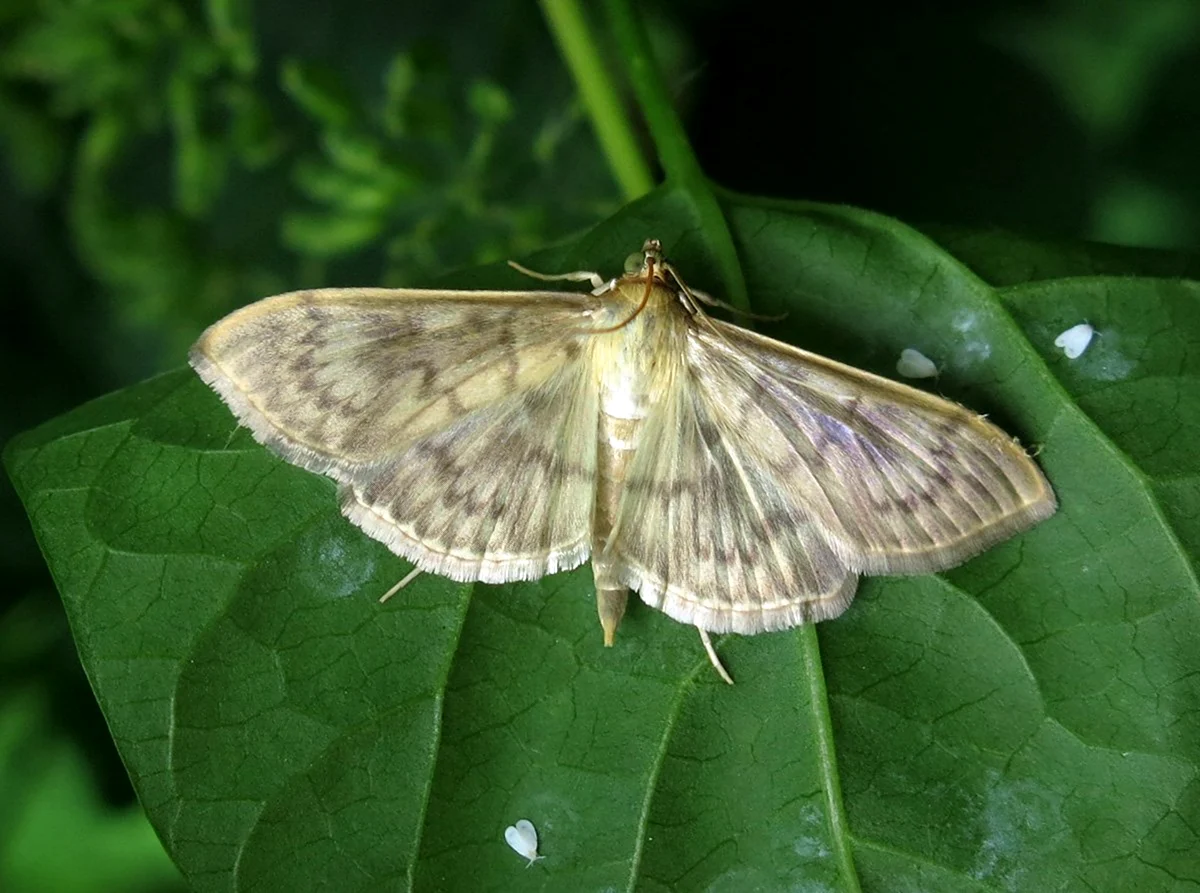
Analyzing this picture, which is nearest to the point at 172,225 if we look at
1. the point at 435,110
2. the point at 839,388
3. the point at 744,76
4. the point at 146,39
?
the point at 146,39

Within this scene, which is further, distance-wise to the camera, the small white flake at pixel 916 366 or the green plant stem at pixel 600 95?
the green plant stem at pixel 600 95

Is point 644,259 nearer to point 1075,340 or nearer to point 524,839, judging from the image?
point 1075,340

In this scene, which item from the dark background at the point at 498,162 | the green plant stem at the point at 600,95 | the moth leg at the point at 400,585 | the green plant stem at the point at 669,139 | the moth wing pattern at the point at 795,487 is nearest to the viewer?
the moth wing pattern at the point at 795,487

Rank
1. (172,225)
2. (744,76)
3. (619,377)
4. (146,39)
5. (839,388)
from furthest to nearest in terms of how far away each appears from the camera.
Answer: (744,76) → (172,225) → (146,39) → (619,377) → (839,388)

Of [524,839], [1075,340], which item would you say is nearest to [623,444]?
[524,839]

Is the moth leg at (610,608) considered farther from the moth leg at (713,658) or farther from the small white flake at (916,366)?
the small white flake at (916,366)

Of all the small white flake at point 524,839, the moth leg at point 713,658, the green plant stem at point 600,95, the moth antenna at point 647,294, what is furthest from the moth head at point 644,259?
the small white flake at point 524,839

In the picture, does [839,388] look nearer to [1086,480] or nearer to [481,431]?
[1086,480]

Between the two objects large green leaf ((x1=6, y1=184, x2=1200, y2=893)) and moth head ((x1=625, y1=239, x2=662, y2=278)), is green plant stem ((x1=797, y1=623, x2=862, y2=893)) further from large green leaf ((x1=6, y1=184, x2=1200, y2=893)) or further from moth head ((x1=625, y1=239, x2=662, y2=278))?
moth head ((x1=625, y1=239, x2=662, y2=278))
